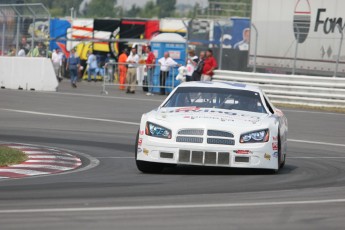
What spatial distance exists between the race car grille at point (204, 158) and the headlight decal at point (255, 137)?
11.8 inches

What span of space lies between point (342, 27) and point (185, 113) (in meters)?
18.9

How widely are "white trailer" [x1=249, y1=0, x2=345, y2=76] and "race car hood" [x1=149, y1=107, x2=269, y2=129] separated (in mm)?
18304

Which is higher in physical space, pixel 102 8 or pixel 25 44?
pixel 25 44

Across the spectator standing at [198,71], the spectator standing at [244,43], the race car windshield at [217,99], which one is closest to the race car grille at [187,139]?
the race car windshield at [217,99]

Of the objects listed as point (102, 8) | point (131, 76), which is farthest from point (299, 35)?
point (102, 8)

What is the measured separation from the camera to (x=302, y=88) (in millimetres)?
31438

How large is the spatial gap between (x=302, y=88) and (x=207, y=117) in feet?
61.8

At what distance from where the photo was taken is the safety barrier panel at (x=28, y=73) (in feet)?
112

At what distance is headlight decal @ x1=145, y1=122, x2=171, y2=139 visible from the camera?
41.7 ft

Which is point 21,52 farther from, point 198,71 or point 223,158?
point 223,158

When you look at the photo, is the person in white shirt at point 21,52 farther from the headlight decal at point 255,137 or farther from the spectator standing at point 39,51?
the headlight decal at point 255,137

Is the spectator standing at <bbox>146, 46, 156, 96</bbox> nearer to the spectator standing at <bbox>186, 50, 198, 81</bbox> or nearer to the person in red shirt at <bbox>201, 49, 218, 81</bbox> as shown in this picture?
the spectator standing at <bbox>186, 50, 198, 81</bbox>

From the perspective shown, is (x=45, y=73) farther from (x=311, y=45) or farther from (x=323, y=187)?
(x=323, y=187)

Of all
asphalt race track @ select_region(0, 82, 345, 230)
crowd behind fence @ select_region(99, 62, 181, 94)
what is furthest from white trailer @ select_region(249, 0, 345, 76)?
asphalt race track @ select_region(0, 82, 345, 230)
